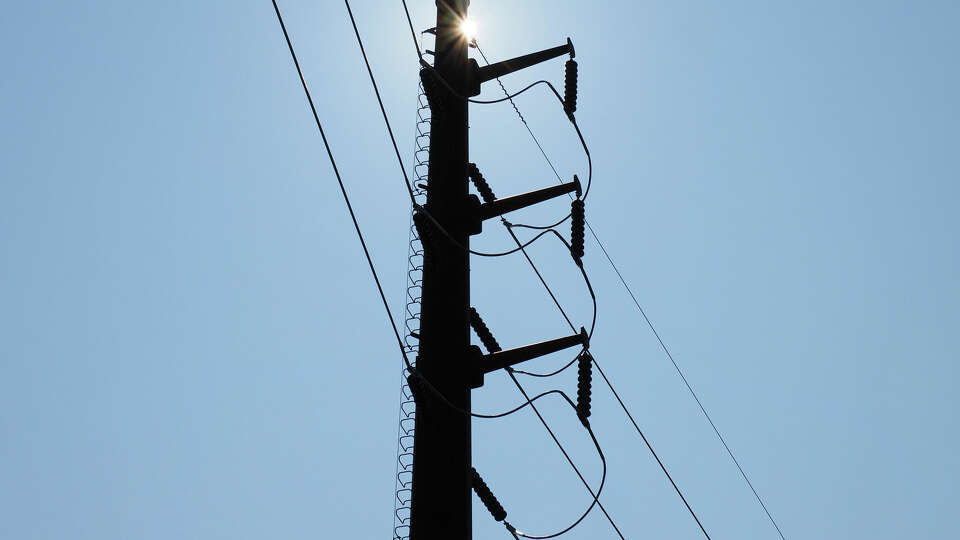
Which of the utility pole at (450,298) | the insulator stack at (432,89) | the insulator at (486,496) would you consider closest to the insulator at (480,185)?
the utility pole at (450,298)

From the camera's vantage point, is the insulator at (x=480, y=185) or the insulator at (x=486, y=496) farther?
the insulator at (x=480, y=185)

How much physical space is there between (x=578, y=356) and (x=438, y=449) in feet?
7.31

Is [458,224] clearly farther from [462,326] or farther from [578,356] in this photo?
[578,356]

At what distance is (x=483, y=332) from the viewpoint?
37.6 ft

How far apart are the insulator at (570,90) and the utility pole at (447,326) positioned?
171 cm

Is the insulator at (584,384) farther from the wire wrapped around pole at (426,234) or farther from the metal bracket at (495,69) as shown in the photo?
the metal bracket at (495,69)

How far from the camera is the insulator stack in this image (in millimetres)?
12398

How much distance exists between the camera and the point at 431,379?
422 inches

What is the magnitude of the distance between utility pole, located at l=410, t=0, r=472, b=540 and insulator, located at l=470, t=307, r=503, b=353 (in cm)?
27

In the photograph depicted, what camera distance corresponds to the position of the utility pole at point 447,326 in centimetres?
998

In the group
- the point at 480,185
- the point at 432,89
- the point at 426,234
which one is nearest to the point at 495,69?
the point at 432,89

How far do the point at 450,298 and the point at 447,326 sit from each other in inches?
13.0

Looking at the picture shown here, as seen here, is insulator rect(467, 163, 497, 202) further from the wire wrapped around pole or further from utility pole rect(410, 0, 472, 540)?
the wire wrapped around pole

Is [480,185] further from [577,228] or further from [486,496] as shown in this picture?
[486,496]
